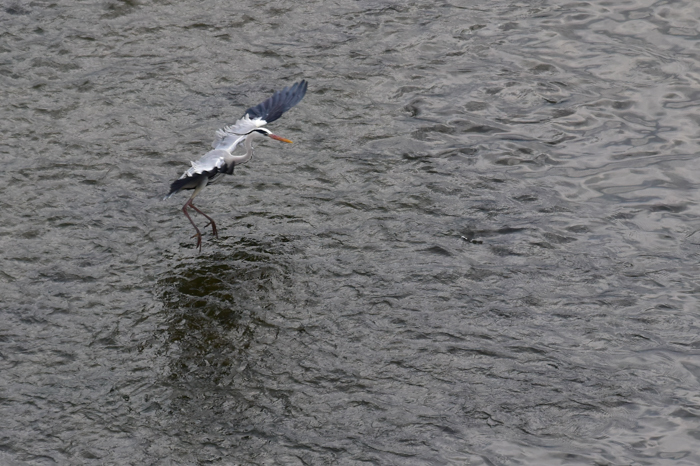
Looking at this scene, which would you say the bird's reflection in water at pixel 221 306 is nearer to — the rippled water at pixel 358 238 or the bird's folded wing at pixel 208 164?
the rippled water at pixel 358 238

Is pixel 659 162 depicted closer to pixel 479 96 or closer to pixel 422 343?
pixel 479 96

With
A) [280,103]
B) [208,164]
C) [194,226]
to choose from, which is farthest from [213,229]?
[280,103]

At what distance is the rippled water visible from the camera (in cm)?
693

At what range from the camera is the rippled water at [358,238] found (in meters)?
6.93

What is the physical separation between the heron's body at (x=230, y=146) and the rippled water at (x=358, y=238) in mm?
708

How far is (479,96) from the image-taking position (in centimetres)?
1135

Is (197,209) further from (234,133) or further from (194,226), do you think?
(234,133)

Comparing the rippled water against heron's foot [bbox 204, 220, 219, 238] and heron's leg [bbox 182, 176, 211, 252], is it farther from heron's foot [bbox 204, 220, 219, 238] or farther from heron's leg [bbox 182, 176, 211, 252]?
heron's leg [bbox 182, 176, 211, 252]

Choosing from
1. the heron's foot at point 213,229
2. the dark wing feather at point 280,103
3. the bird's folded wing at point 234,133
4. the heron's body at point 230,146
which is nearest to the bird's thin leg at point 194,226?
the heron's body at point 230,146

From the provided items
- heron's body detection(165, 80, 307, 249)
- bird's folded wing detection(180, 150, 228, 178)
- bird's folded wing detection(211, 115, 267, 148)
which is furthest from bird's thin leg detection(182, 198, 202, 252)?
bird's folded wing detection(211, 115, 267, 148)

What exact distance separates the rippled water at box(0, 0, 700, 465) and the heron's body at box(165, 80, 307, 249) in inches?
27.9

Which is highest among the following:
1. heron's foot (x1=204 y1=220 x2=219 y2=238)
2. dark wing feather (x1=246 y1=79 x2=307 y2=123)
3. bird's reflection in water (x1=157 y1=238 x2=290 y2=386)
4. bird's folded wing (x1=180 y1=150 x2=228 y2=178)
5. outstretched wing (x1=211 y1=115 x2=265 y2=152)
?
dark wing feather (x1=246 y1=79 x2=307 y2=123)

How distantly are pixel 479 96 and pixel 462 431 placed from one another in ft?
18.7

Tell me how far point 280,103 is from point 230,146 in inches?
39.7
